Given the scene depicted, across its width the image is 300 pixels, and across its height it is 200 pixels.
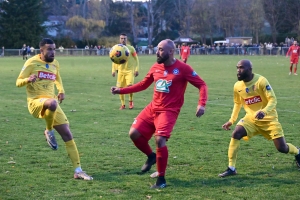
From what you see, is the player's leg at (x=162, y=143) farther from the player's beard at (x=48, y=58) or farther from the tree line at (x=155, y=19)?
the tree line at (x=155, y=19)

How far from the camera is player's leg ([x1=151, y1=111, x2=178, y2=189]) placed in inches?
281

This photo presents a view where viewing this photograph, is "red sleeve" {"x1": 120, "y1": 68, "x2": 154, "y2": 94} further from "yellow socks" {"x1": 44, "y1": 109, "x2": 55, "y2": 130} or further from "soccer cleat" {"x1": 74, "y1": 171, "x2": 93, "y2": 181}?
"soccer cleat" {"x1": 74, "y1": 171, "x2": 93, "y2": 181}

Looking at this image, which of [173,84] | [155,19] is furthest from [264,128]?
[155,19]

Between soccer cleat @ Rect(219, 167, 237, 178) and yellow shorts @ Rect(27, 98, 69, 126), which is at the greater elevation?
yellow shorts @ Rect(27, 98, 69, 126)

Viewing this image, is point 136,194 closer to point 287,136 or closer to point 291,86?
point 287,136

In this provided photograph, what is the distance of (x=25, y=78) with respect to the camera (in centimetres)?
794

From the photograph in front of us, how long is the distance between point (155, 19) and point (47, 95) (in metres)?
86.8

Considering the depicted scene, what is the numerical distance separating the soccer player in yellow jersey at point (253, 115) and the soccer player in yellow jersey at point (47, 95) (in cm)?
224

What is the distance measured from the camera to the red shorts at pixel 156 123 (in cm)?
729

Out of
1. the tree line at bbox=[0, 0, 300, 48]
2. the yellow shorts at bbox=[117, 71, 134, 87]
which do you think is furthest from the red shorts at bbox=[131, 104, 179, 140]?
the tree line at bbox=[0, 0, 300, 48]

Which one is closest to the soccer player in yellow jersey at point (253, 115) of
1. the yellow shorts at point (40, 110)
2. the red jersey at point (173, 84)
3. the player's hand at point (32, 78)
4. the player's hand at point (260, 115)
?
the player's hand at point (260, 115)

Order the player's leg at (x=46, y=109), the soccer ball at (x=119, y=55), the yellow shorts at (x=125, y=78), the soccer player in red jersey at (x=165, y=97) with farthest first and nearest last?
1. the yellow shorts at (x=125, y=78)
2. the soccer ball at (x=119, y=55)
3. the player's leg at (x=46, y=109)
4. the soccer player in red jersey at (x=165, y=97)

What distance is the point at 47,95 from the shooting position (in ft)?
26.7

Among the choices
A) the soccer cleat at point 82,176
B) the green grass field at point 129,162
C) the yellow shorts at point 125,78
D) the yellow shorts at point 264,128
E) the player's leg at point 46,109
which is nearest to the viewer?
the green grass field at point 129,162
